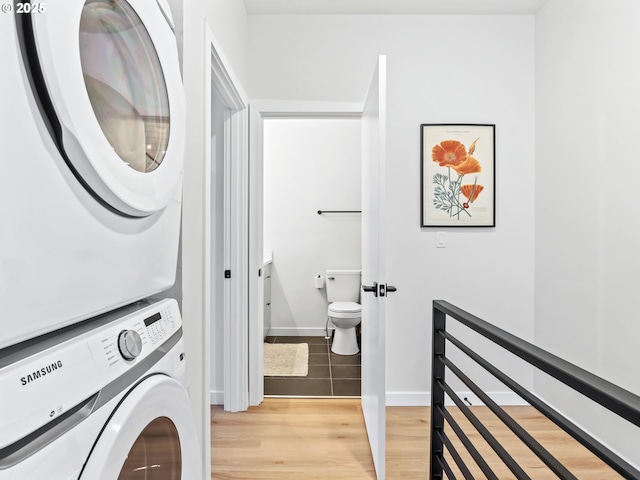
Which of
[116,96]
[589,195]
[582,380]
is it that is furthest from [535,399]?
[589,195]

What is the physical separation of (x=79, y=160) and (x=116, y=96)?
0.21 m

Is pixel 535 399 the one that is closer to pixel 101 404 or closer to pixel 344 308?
pixel 101 404

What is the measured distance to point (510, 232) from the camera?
257 cm

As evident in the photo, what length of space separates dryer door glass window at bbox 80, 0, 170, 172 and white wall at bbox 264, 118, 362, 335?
125 inches

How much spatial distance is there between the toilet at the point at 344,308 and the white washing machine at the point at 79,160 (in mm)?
2603

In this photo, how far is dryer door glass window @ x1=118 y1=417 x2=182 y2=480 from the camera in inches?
27.7

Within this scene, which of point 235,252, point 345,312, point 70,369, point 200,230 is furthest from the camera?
point 345,312

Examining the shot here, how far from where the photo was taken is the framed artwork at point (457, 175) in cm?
254

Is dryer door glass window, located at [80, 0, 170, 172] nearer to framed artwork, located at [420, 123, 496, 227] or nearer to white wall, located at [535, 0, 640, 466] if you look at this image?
framed artwork, located at [420, 123, 496, 227]

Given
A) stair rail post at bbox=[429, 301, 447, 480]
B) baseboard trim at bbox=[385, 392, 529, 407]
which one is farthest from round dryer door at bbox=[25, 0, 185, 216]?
baseboard trim at bbox=[385, 392, 529, 407]

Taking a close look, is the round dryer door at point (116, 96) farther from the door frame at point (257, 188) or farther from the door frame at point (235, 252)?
the door frame at point (257, 188)

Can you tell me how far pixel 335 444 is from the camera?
6.68ft

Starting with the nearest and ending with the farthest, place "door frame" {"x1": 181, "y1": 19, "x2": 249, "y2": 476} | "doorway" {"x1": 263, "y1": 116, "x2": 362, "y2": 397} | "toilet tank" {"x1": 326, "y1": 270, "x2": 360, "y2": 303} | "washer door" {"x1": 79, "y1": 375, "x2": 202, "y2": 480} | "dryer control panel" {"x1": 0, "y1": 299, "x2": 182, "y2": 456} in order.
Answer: "dryer control panel" {"x1": 0, "y1": 299, "x2": 182, "y2": 456}, "washer door" {"x1": 79, "y1": 375, "x2": 202, "y2": 480}, "door frame" {"x1": 181, "y1": 19, "x2": 249, "y2": 476}, "toilet tank" {"x1": 326, "y1": 270, "x2": 360, "y2": 303}, "doorway" {"x1": 263, "y1": 116, "x2": 362, "y2": 397}

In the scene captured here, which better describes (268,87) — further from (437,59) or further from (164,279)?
(164,279)
